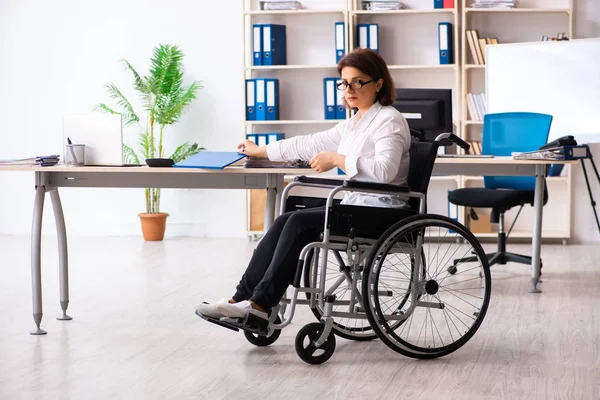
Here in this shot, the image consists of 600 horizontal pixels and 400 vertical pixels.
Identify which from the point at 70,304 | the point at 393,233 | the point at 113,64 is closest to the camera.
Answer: the point at 393,233

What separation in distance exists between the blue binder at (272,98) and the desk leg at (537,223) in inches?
105

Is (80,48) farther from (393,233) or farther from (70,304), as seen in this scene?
(393,233)

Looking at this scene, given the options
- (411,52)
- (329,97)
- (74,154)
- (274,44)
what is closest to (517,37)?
(411,52)

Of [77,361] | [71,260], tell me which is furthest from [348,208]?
[71,260]

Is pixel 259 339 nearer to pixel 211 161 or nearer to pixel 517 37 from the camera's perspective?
pixel 211 161

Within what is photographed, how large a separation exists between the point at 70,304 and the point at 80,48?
332 cm

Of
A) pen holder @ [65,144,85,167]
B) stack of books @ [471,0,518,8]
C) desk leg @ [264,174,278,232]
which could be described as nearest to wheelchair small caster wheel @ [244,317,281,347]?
desk leg @ [264,174,278,232]

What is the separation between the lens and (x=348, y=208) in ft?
9.46

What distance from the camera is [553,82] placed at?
5.93m

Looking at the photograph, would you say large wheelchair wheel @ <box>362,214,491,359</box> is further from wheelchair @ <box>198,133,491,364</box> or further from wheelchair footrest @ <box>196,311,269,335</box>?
wheelchair footrest @ <box>196,311,269,335</box>

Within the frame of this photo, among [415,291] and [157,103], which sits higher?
[157,103]

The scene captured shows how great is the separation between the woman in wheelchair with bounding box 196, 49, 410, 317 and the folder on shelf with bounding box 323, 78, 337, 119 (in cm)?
311

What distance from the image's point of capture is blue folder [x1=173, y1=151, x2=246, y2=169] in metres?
3.28

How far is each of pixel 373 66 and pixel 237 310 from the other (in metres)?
1.00
